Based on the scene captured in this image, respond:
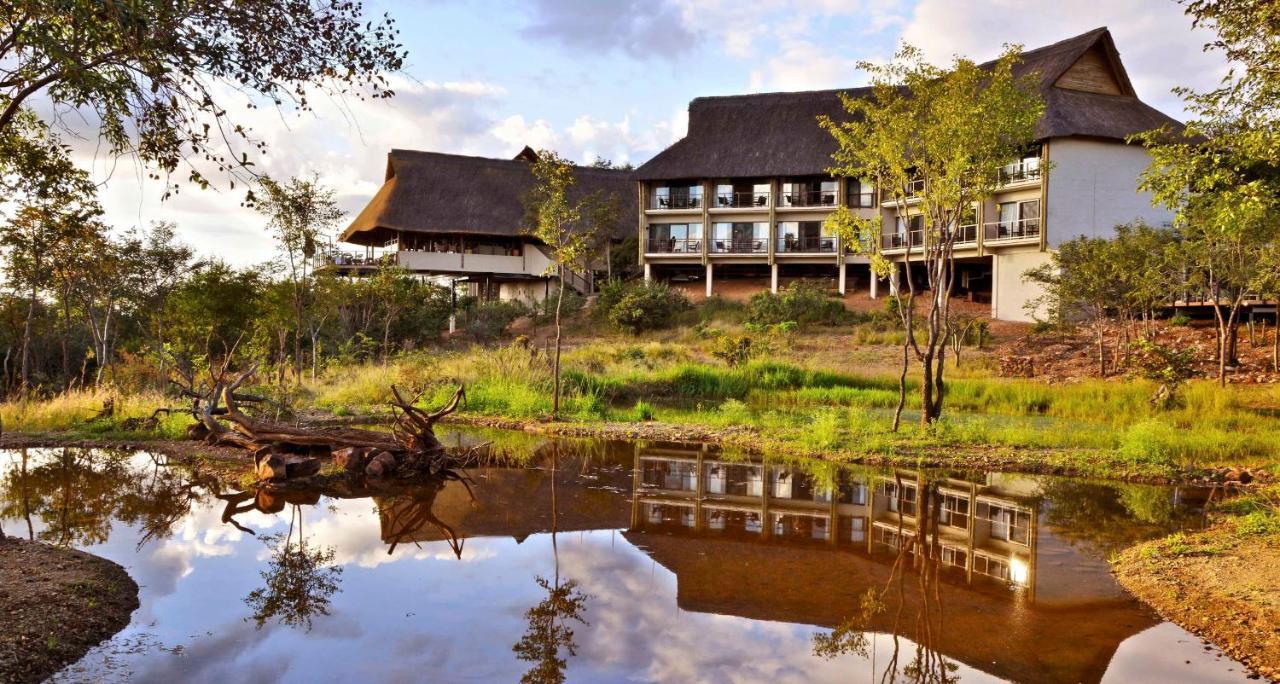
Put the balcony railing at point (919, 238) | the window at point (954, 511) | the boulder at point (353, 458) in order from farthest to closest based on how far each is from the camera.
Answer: the balcony railing at point (919, 238) → the boulder at point (353, 458) → the window at point (954, 511)

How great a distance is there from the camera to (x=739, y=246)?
141 ft

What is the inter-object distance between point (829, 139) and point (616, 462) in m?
32.2

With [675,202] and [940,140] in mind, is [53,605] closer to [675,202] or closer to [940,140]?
[940,140]

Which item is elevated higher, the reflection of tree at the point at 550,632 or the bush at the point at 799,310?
the bush at the point at 799,310

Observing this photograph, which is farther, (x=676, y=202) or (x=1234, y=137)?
(x=676, y=202)

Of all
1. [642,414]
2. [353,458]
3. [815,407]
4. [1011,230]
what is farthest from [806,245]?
[353,458]

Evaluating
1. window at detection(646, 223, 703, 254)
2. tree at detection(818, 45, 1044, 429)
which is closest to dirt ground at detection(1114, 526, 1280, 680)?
tree at detection(818, 45, 1044, 429)

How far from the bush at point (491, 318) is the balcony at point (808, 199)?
14050 millimetres

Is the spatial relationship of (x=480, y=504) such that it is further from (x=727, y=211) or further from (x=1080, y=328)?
(x=727, y=211)

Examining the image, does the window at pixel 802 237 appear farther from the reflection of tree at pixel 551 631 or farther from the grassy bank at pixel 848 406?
the reflection of tree at pixel 551 631

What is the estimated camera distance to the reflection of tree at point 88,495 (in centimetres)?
813

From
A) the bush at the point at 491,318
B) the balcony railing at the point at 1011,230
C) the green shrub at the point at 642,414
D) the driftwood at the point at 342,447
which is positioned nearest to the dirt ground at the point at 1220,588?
the driftwood at the point at 342,447

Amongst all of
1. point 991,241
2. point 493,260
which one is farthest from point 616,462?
point 493,260

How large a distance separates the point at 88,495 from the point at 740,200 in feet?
120
